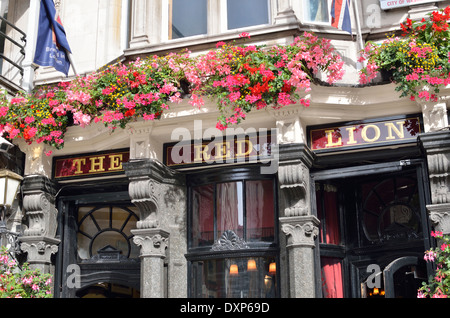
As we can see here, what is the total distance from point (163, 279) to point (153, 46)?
3.43 metres

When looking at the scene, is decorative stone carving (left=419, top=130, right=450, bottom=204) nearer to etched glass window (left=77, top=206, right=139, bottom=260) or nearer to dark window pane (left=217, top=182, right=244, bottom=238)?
dark window pane (left=217, top=182, right=244, bottom=238)

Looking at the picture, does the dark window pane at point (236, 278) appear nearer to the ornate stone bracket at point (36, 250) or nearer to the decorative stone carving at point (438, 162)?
the ornate stone bracket at point (36, 250)

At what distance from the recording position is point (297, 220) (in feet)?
28.1

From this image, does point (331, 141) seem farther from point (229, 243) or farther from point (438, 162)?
point (229, 243)

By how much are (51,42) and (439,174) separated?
6166 millimetres

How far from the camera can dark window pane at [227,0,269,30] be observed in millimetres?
9875

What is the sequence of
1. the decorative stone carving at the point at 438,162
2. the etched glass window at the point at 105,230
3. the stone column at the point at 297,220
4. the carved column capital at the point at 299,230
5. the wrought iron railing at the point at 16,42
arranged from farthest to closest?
the wrought iron railing at the point at 16,42
the etched glass window at the point at 105,230
the carved column capital at the point at 299,230
the stone column at the point at 297,220
the decorative stone carving at the point at 438,162

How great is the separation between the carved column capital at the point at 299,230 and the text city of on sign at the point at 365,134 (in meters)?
1.09

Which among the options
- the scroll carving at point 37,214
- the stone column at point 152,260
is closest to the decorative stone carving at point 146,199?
the stone column at point 152,260

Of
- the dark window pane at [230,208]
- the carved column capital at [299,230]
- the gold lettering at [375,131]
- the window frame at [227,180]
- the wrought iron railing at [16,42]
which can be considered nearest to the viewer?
the carved column capital at [299,230]

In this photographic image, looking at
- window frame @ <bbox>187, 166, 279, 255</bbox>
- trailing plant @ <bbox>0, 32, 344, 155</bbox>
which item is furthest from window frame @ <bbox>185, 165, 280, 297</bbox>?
trailing plant @ <bbox>0, 32, 344, 155</bbox>

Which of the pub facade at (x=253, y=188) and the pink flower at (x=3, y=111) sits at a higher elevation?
the pink flower at (x=3, y=111)

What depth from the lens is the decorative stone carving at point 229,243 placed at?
930 cm
